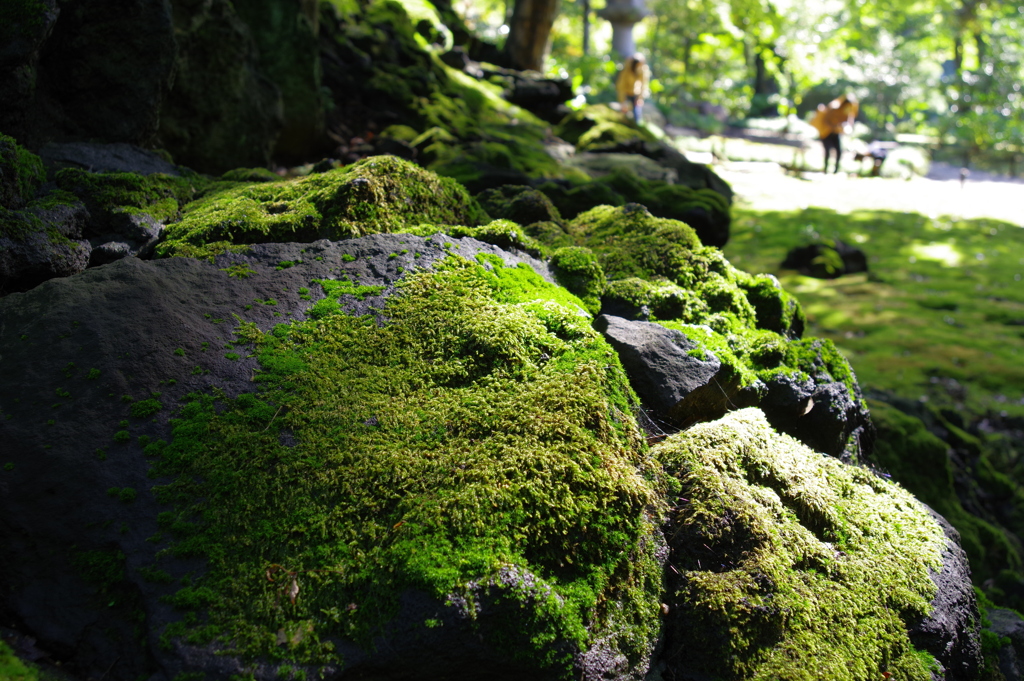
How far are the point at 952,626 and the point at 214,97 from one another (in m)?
6.11

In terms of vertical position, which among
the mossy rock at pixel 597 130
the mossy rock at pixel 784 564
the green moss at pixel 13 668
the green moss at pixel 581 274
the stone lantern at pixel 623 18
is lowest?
the mossy rock at pixel 784 564

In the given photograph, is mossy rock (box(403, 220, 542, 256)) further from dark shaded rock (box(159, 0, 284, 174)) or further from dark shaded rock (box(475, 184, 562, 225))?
dark shaded rock (box(159, 0, 284, 174))

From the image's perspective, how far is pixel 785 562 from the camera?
2582mm

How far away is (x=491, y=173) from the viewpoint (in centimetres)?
562

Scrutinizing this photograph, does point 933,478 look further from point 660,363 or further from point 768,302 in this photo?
point 660,363

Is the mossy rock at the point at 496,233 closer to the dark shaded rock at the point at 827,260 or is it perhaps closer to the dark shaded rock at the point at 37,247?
the dark shaded rock at the point at 37,247

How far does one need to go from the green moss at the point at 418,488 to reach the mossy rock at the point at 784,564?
18cm

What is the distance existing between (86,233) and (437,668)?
285cm

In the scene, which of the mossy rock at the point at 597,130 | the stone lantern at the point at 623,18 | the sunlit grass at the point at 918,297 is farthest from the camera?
the stone lantern at the point at 623,18

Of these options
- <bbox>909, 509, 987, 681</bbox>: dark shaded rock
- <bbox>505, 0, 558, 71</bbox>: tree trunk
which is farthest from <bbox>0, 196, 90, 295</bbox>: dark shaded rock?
<bbox>505, 0, 558, 71</bbox>: tree trunk

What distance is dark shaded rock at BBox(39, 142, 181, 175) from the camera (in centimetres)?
392

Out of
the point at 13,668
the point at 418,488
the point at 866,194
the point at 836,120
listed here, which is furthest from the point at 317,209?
the point at 836,120

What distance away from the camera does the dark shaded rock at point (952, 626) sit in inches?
104

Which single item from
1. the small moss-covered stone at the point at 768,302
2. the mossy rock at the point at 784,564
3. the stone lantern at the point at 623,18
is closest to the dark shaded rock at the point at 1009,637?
the mossy rock at the point at 784,564
